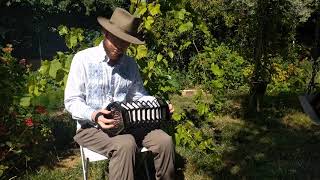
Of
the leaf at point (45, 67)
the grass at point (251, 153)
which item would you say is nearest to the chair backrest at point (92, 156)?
the grass at point (251, 153)

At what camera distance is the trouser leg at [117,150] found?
3.90 m

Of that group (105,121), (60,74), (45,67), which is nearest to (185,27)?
(60,74)

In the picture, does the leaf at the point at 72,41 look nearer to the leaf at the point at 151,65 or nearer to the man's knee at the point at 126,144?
the leaf at the point at 151,65

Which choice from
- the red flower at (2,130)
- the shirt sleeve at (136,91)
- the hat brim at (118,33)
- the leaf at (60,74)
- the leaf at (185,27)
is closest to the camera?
the hat brim at (118,33)

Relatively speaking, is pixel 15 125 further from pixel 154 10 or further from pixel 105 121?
pixel 154 10

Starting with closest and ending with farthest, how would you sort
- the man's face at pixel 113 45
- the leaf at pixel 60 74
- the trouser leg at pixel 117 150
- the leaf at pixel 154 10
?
1. the trouser leg at pixel 117 150
2. the man's face at pixel 113 45
3. the leaf at pixel 60 74
4. the leaf at pixel 154 10

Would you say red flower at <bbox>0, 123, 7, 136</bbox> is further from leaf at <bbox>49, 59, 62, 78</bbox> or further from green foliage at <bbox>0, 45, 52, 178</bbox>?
leaf at <bbox>49, 59, 62, 78</bbox>

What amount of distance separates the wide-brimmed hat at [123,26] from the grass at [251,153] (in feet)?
5.31

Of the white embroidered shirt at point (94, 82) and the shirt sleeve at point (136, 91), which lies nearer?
the white embroidered shirt at point (94, 82)

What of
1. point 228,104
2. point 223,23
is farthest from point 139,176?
point 223,23

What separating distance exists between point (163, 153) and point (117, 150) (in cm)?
45

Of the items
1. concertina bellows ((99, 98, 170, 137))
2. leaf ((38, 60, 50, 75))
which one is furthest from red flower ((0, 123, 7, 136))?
concertina bellows ((99, 98, 170, 137))

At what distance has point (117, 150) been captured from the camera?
3.94m

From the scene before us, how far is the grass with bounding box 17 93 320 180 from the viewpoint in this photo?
5.15 metres
